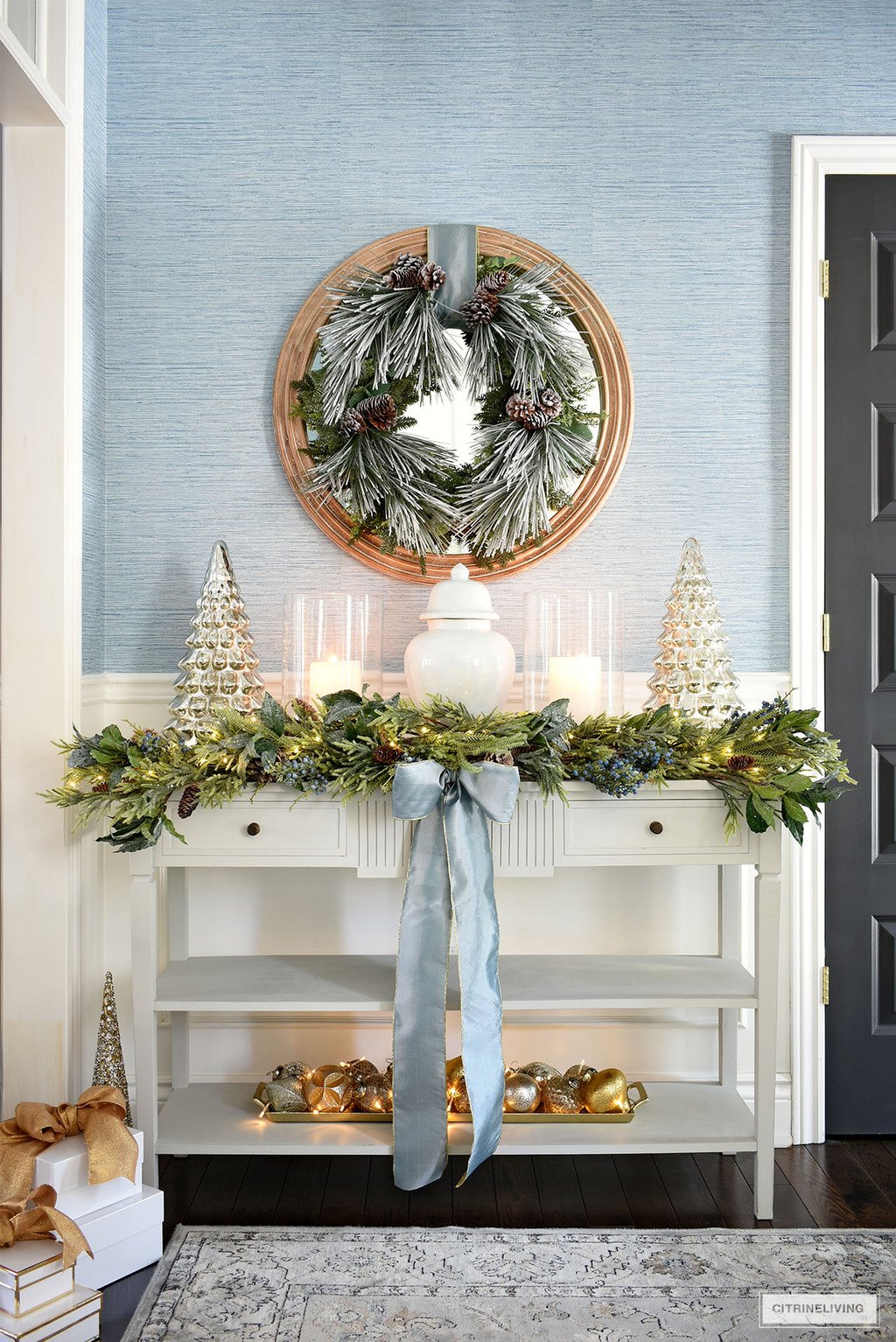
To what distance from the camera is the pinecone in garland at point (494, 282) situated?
7.50ft

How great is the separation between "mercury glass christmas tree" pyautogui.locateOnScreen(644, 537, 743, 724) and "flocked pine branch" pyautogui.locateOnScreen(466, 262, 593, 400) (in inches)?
20.9

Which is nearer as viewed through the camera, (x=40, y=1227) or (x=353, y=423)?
(x=40, y=1227)

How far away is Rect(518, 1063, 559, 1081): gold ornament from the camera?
86.8 inches

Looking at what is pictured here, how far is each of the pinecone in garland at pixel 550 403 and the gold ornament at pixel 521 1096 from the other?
4.81ft

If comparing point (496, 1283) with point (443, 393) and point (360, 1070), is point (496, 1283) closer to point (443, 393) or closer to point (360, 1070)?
point (360, 1070)

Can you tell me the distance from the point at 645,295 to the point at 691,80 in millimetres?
522

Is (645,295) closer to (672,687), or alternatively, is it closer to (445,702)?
(672,687)

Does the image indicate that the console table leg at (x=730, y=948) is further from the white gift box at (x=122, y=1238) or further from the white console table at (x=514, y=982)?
the white gift box at (x=122, y=1238)

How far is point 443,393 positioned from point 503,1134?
1.63m

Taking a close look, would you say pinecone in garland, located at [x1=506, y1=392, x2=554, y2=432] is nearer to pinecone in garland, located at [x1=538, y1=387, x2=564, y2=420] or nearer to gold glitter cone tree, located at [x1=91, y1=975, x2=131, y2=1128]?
pinecone in garland, located at [x1=538, y1=387, x2=564, y2=420]

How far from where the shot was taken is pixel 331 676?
6.97 feet

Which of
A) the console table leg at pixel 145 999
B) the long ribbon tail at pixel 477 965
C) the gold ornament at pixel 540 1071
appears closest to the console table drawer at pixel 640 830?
the long ribbon tail at pixel 477 965

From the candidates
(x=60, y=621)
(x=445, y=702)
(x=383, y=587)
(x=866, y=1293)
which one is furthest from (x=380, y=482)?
(x=866, y=1293)

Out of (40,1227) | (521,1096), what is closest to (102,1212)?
(40,1227)
